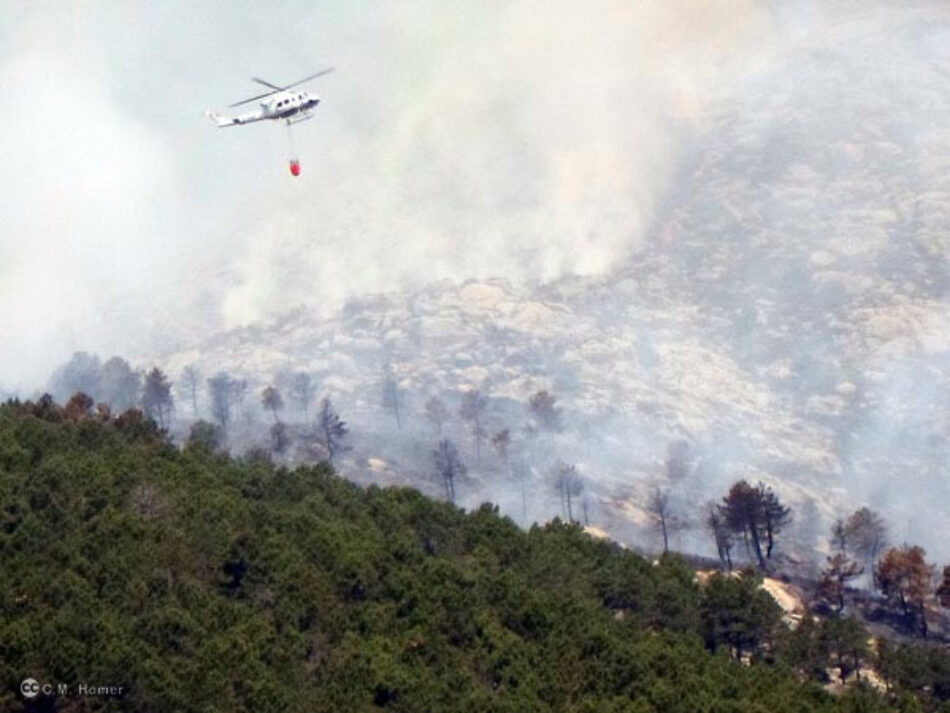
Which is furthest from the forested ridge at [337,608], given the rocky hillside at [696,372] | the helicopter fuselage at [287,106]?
the rocky hillside at [696,372]

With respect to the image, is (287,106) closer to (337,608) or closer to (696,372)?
(337,608)

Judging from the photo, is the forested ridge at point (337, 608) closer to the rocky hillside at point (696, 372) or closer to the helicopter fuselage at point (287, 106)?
the helicopter fuselage at point (287, 106)

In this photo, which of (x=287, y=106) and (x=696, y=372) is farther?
(x=696, y=372)

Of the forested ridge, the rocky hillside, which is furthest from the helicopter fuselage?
the rocky hillside

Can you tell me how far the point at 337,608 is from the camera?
6838 cm

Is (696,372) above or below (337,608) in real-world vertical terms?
above

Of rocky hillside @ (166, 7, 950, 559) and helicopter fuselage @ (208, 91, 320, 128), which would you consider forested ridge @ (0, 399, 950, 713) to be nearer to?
helicopter fuselage @ (208, 91, 320, 128)

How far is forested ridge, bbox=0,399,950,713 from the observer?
57.3 meters

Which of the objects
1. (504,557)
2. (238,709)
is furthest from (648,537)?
(238,709)

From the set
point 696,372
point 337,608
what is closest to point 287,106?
point 337,608

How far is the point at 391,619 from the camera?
224 ft

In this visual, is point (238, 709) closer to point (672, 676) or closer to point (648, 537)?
point (672, 676)

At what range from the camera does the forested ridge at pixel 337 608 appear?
57.3 m

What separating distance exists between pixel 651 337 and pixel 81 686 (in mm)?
137961
